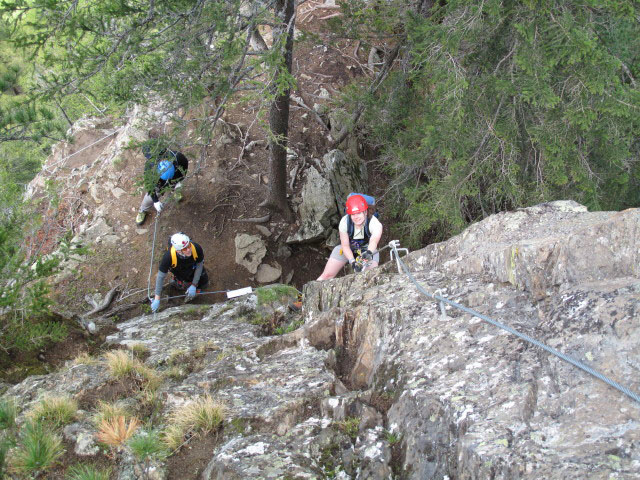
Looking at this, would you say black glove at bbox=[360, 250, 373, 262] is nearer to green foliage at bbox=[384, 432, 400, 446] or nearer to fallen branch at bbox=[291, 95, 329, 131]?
green foliage at bbox=[384, 432, 400, 446]

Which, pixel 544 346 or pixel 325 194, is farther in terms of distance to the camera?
pixel 325 194

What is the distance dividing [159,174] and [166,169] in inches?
27.1

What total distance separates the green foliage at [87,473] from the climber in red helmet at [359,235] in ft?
13.8

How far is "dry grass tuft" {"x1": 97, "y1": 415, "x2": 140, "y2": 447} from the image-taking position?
3896 mm

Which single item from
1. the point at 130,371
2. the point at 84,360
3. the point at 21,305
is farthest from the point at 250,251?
the point at 130,371

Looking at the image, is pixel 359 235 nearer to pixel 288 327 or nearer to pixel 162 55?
pixel 288 327

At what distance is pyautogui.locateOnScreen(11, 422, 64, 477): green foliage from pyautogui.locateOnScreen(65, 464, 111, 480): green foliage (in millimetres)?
189

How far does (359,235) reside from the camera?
23.5 ft

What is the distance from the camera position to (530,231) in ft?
16.5

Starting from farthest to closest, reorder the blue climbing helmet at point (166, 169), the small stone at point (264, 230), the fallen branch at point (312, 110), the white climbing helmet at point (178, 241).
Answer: the fallen branch at point (312, 110), the small stone at point (264, 230), the blue climbing helmet at point (166, 169), the white climbing helmet at point (178, 241)

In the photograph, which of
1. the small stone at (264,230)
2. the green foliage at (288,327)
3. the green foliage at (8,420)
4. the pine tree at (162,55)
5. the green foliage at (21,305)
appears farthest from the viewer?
the small stone at (264,230)

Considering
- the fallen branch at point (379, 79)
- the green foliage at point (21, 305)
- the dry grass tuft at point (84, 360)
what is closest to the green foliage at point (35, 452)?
the dry grass tuft at point (84, 360)

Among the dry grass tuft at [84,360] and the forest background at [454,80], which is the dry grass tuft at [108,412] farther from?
the forest background at [454,80]

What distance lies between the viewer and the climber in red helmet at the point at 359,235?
22.4 ft
